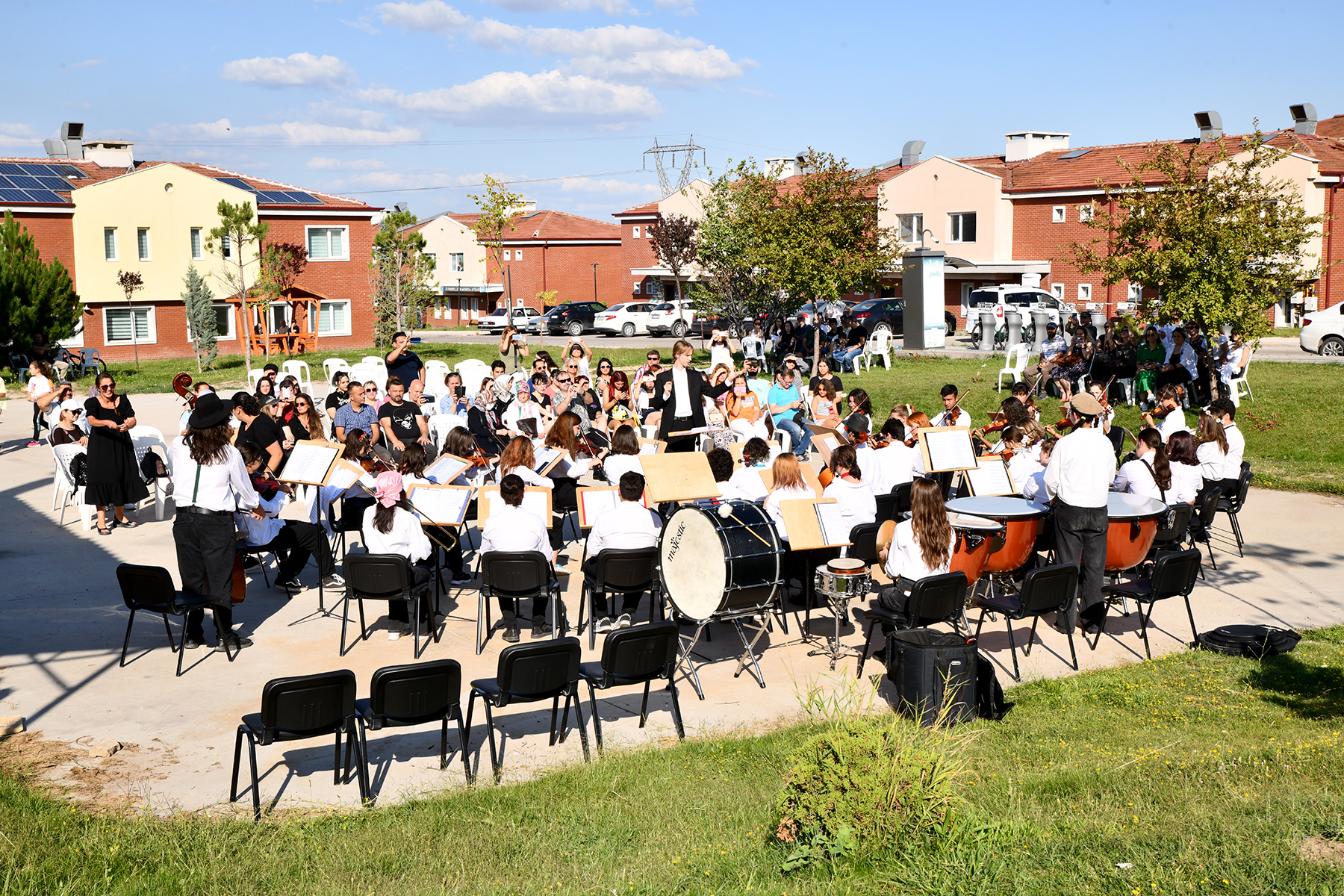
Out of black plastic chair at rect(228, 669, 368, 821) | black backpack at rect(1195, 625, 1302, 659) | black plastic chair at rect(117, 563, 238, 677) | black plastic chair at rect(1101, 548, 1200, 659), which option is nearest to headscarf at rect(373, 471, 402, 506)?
black plastic chair at rect(117, 563, 238, 677)

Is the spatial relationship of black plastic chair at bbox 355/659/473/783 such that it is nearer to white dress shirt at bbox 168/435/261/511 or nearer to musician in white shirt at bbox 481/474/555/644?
musician in white shirt at bbox 481/474/555/644

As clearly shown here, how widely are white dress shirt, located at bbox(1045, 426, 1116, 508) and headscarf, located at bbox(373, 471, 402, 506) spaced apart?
5.38 meters

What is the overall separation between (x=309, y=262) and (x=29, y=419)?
21.3 metres

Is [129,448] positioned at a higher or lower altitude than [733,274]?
lower

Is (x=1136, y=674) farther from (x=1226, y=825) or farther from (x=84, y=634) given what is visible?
(x=84, y=634)

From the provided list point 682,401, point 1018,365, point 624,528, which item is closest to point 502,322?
point 1018,365

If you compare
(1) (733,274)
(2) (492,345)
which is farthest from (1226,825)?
(2) (492,345)

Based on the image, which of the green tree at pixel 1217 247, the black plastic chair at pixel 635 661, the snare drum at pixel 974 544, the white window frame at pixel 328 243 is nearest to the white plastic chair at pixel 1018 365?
the green tree at pixel 1217 247

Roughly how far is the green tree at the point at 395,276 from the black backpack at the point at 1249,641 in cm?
4229

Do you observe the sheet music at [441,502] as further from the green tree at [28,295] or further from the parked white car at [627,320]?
the parked white car at [627,320]

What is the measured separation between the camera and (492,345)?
4116cm

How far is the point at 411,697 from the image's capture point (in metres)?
6.32

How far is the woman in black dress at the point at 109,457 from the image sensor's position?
1270cm

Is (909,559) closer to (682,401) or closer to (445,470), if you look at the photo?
(445,470)
